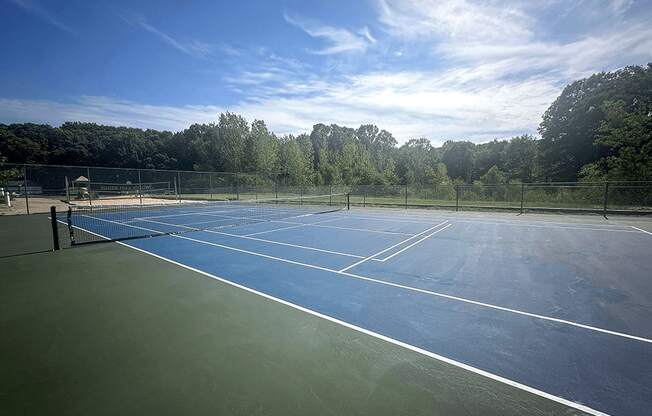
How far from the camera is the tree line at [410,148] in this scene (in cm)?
3130

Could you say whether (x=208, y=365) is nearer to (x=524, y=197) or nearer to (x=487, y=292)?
(x=487, y=292)

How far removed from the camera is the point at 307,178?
4706 cm

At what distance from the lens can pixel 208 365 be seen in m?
3.46

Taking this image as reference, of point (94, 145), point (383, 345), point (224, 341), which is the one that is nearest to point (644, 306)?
point (383, 345)

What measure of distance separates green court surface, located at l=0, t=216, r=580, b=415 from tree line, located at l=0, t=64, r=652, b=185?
33.5 m

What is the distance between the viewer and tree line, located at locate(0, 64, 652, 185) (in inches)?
1232

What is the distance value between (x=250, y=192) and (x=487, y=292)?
30.2m

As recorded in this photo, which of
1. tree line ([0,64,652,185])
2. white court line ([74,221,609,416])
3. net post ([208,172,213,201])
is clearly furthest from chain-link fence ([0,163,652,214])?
white court line ([74,221,609,416])

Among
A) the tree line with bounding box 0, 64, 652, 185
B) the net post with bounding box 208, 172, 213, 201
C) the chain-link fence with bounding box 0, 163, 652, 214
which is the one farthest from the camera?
the net post with bounding box 208, 172, 213, 201

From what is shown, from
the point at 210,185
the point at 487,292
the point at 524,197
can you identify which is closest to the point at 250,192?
the point at 210,185

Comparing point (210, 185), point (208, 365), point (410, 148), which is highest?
point (410, 148)

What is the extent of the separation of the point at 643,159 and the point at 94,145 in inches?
4065

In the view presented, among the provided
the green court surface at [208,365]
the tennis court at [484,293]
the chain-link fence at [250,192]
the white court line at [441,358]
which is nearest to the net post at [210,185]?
the chain-link fence at [250,192]

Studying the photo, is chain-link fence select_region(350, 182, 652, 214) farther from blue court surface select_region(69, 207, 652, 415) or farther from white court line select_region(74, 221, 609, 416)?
white court line select_region(74, 221, 609, 416)
